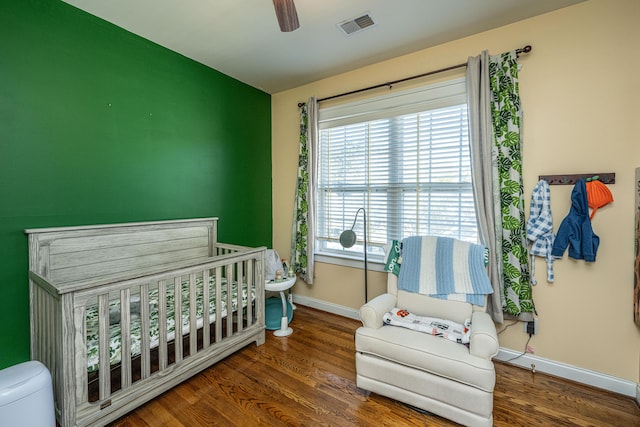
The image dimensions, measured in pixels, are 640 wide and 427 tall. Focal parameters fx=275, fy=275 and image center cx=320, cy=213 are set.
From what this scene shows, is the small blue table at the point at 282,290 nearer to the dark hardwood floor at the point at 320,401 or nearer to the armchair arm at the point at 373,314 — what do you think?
the dark hardwood floor at the point at 320,401

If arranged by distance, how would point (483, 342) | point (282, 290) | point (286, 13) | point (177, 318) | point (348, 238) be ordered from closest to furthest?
point (286, 13) < point (483, 342) < point (177, 318) < point (348, 238) < point (282, 290)

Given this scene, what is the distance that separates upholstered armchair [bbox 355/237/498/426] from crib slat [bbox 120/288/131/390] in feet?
4.54

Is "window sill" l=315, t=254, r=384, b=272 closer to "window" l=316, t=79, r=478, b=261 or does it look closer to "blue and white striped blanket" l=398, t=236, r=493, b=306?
"window" l=316, t=79, r=478, b=261

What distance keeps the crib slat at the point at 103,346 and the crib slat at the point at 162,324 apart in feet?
0.90

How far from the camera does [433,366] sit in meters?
1.55

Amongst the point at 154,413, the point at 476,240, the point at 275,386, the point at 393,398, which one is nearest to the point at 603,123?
the point at 476,240

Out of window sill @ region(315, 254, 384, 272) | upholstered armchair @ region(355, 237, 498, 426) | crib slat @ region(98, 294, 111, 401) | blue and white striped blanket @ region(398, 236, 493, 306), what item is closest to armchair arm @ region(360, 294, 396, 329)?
upholstered armchair @ region(355, 237, 498, 426)

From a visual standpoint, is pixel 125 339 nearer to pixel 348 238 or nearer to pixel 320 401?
pixel 320 401

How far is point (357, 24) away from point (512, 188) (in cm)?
174

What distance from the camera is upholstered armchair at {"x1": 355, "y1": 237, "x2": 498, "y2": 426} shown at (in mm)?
1470

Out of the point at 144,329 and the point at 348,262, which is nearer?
the point at 144,329

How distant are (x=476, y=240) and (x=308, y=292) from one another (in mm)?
1949

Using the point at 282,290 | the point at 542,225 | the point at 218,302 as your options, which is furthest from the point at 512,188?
the point at 218,302

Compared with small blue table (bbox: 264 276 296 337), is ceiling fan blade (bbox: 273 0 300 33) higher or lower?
higher
